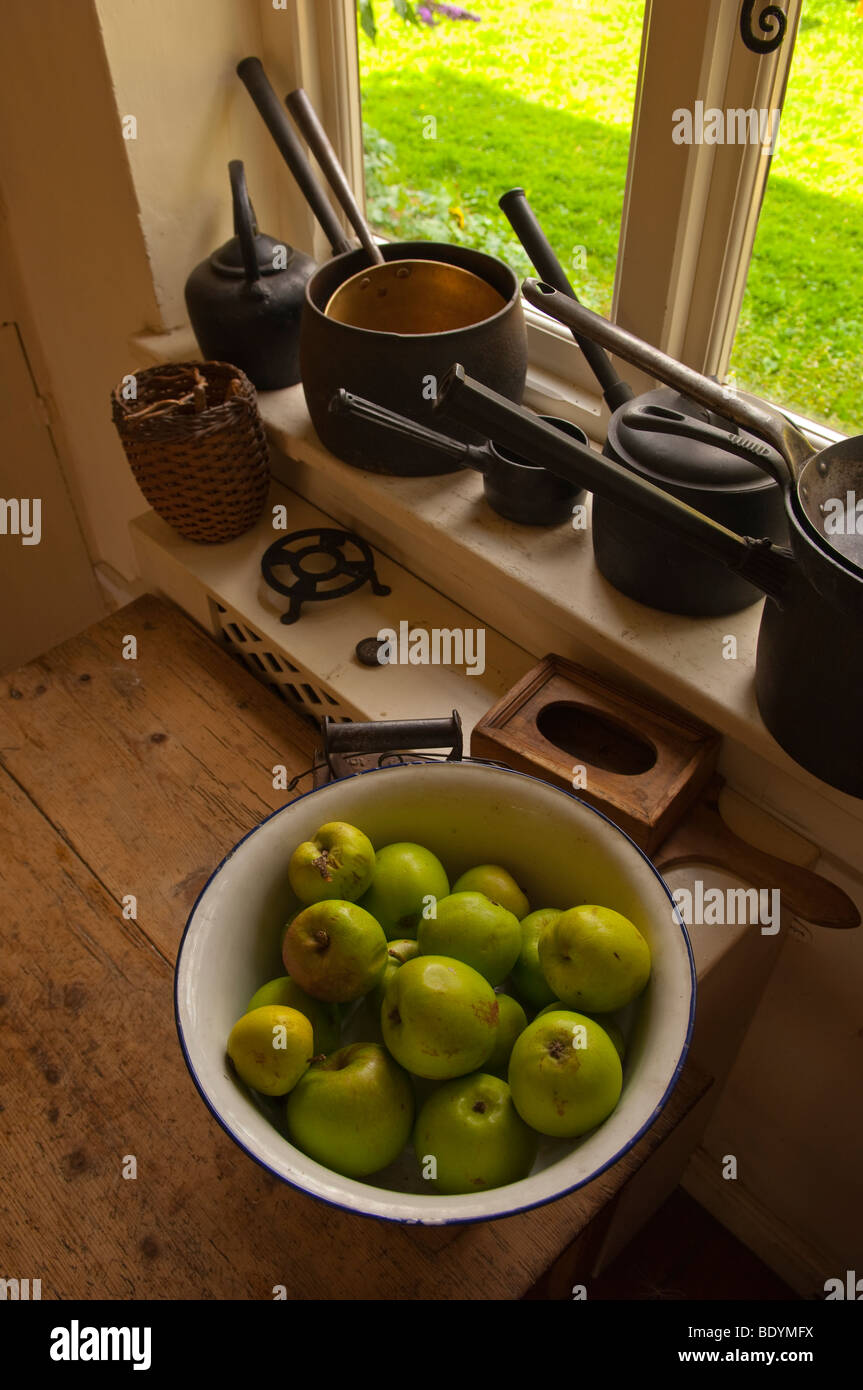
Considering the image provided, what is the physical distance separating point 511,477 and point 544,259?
0.22m

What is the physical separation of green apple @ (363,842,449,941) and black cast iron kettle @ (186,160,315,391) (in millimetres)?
754

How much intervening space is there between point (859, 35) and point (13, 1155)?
1.20 meters

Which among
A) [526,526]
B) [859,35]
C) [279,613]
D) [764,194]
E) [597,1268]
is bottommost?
[597,1268]

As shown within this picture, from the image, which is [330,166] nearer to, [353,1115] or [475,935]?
[475,935]

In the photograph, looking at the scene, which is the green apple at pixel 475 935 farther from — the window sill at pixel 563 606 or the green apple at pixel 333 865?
the window sill at pixel 563 606

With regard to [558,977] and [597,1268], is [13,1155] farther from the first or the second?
[597,1268]

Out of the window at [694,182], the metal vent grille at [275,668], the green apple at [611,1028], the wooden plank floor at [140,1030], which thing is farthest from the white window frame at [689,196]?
the green apple at [611,1028]

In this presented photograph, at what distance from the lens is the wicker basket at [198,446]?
113 centimetres

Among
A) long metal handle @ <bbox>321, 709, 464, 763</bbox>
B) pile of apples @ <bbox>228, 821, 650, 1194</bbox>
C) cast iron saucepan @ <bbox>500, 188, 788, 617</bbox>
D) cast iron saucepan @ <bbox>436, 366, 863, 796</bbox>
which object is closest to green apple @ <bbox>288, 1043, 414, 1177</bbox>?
pile of apples @ <bbox>228, 821, 650, 1194</bbox>

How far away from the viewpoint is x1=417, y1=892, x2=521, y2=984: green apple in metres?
0.70

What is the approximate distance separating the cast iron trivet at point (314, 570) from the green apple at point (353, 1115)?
63 cm

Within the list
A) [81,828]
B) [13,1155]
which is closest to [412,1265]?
[13,1155]

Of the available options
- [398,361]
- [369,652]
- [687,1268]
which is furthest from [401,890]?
[687,1268]

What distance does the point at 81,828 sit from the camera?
1057 millimetres
